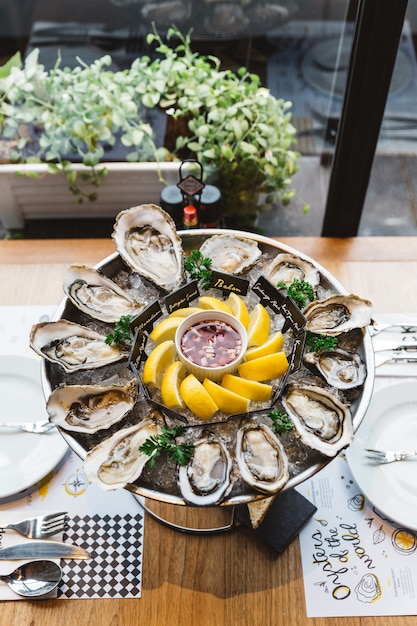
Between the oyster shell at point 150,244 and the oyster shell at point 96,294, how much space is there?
77 millimetres

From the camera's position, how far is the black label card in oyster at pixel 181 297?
1.52 meters

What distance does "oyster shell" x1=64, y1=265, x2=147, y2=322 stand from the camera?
159 cm

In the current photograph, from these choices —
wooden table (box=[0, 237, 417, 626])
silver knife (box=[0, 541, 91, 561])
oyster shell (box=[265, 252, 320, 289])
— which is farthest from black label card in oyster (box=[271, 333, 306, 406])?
silver knife (box=[0, 541, 91, 561])

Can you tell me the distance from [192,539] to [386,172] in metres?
1.74

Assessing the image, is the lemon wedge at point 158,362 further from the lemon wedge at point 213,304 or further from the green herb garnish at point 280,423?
the green herb garnish at point 280,423

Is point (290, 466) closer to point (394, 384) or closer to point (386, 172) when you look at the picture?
point (394, 384)

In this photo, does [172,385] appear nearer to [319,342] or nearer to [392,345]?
[319,342]

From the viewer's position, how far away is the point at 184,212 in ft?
6.98

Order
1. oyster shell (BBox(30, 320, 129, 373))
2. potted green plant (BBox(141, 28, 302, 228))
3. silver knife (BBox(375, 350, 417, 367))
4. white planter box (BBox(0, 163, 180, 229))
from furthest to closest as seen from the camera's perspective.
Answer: white planter box (BBox(0, 163, 180, 229)), potted green plant (BBox(141, 28, 302, 228)), silver knife (BBox(375, 350, 417, 367)), oyster shell (BBox(30, 320, 129, 373))

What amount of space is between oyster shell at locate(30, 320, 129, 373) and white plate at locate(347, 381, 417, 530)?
0.67 m

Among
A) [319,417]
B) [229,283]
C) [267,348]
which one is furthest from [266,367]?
[229,283]

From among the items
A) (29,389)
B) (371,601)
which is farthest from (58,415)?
(371,601)

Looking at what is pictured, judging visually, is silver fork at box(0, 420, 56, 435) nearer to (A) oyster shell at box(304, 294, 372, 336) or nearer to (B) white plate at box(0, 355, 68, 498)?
(B) white plate at box(0, 355, 68, 498)

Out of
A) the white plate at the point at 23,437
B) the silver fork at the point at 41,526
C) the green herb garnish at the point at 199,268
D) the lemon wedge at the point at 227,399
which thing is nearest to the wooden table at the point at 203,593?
the silver fork at the point at 41,526
